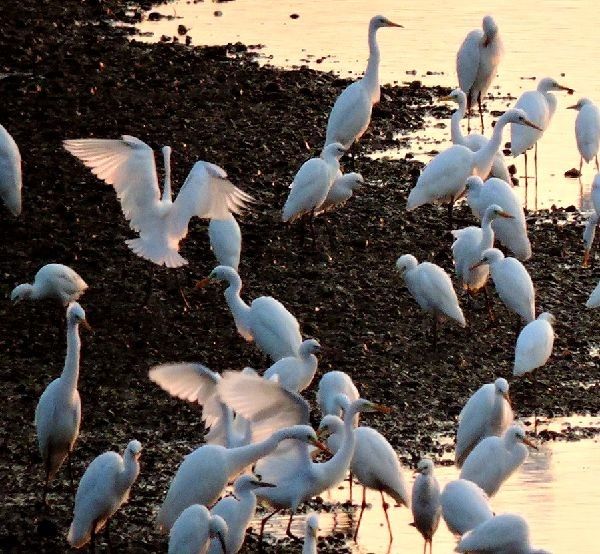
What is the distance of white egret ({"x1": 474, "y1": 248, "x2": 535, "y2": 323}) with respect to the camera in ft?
42.5

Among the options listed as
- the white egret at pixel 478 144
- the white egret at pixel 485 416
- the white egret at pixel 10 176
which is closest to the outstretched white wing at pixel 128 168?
the white egret at pixel 10 176

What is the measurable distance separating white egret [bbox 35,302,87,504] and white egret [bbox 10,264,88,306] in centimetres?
230

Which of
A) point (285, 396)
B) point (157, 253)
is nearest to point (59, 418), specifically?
point (285, 396)

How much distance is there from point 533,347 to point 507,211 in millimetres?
2457

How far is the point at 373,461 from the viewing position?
10.1 metres

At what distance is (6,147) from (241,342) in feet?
11.0

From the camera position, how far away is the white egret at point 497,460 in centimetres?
1009

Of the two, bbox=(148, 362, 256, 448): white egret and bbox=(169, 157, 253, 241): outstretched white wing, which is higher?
bbox=(169, 157, 253, 241): outstretched white wing

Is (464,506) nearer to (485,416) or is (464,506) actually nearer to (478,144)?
(485,416)

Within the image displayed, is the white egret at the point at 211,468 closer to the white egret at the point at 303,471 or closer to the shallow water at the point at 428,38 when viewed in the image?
the white egret at the point at 303,471

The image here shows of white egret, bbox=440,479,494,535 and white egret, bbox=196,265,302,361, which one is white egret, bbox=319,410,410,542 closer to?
white egret, bbox=440,479,494,535

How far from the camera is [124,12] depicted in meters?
24.0

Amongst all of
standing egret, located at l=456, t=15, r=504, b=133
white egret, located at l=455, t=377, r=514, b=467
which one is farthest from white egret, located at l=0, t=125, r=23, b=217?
standing egret, located at l=456, t=15, r=504, b=133

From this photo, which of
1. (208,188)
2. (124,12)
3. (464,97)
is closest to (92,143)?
(208,188)
